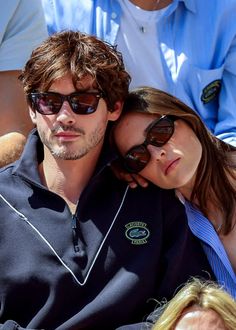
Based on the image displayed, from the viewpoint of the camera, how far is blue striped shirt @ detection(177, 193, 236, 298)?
2.30 m

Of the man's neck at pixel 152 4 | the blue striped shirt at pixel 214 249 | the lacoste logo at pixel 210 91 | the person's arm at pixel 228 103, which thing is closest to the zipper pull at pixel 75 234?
the blue striped shirt at pixel 214 249

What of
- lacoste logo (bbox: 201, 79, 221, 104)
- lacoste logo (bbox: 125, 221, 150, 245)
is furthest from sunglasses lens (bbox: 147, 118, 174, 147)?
lacoste logo (bbox: 201, 79, 221, 104)

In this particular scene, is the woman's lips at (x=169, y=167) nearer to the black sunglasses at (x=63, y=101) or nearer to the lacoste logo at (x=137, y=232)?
the lacoste logo at (x=137, y=232)

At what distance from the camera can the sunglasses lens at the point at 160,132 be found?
231cm

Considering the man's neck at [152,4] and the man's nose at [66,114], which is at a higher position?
the man's neck at [152,4]

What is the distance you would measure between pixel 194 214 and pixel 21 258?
1.89 ft

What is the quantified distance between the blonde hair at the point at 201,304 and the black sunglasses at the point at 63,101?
63cm

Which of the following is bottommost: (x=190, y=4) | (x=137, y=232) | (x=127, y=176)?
(x=137, y=232)

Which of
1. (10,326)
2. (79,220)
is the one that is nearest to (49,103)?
(79,220)

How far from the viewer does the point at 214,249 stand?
2.32m

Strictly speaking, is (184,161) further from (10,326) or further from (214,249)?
(10,326)

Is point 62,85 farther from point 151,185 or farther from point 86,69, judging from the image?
point 151,185

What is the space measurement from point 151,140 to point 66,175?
0.91 ft

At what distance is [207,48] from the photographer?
2.76 metres
